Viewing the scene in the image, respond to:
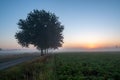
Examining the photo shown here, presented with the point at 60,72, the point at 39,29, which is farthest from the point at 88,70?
the point at 39,29

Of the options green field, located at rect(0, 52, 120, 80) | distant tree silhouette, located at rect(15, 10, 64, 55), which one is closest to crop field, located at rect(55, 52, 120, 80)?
green field, located at rect(0, 52, 120, 80)

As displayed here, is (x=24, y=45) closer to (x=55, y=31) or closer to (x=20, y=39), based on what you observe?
(x=20, y=39)

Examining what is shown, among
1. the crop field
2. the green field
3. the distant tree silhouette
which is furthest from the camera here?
the distant tree silhouette

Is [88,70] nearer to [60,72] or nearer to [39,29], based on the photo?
[60,72]

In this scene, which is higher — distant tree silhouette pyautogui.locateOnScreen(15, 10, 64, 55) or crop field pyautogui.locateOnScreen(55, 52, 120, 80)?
distant tree silhouette pyautogui.locateOnScreen(15, 10, 64, 55)

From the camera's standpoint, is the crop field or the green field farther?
the crop field

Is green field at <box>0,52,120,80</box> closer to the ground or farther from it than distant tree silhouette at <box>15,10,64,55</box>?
closer to the ground

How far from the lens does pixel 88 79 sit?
1323cm

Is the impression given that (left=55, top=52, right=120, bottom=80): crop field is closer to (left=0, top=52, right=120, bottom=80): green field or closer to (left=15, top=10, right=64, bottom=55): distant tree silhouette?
(left=0, top=52, right=120, bottom=80): green field

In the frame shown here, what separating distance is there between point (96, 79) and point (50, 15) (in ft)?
154

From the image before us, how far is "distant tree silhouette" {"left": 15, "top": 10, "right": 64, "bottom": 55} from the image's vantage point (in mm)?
54656

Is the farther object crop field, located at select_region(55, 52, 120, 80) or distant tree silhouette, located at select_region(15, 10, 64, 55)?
distant tree silhouette, located at select_region(15, 10, 64, 55)

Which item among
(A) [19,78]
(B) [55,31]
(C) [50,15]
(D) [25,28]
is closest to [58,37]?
(B) [55,31]

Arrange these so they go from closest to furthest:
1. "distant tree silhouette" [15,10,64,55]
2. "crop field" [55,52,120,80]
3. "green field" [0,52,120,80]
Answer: "green field" [0,52,120,80] → "crop field" [55,52,120,80] → "distant tree silhouette" [15,10,64,55]
